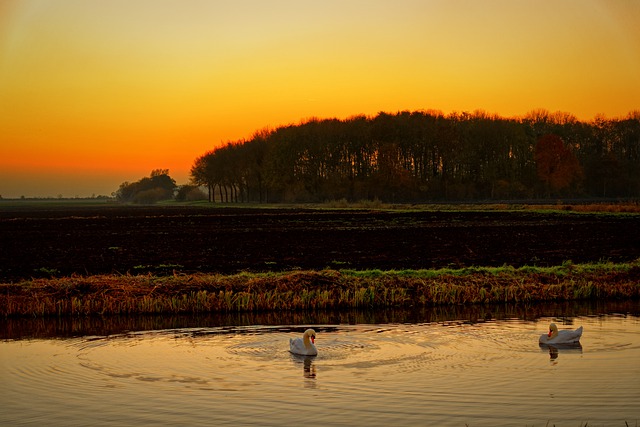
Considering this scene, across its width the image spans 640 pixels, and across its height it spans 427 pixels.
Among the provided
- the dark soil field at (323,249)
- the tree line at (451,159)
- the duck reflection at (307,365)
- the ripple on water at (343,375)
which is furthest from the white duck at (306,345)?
the tree line at (451,159)

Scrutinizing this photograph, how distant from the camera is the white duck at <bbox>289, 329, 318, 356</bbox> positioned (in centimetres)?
1916

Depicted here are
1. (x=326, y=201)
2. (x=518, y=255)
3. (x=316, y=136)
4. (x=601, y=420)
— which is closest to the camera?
(x=601, y=420)

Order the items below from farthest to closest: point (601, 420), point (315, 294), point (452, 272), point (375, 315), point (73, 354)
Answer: point (452, 272), point (315, 294), point (375, 315), point (73, 354), point (601, 420)

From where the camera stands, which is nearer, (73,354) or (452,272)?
(73,354)

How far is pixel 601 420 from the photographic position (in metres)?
13.4

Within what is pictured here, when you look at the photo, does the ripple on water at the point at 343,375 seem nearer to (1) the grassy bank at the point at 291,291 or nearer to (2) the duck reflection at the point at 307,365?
(2) the duck reflection at the point at 307,365

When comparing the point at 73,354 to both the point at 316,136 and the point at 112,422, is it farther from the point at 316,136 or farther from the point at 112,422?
the point at 316,136

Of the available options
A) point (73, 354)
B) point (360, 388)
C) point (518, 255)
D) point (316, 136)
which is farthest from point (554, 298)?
point (316, 136)

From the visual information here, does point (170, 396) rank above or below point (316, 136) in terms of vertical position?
below

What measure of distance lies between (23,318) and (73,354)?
7.59 meters

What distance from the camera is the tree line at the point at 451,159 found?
155750 millimetres

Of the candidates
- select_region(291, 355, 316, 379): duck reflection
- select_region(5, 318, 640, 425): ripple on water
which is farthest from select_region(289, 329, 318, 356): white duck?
select_region(5, 318, 640, 425): ripple on water

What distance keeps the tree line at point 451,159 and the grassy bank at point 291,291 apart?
388 ft

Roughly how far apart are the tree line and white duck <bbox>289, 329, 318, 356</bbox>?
12974cm
